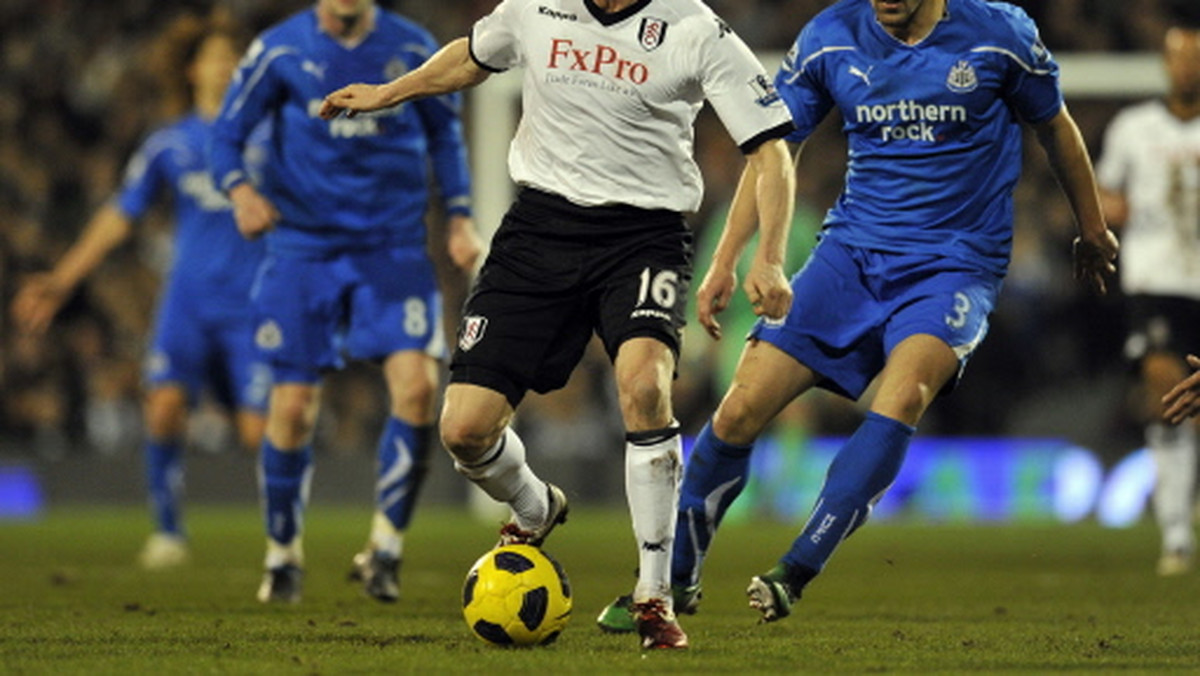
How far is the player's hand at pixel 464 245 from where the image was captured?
891 centimetres

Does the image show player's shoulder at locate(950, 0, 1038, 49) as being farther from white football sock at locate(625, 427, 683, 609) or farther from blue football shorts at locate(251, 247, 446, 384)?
blue football shorts at locate(251, 247, 446, 384)

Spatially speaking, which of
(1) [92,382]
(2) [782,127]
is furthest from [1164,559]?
(1) [92,382]

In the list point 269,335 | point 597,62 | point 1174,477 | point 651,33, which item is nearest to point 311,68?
point 269,335

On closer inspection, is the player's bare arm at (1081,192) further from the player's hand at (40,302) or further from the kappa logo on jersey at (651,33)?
the player's hand at (40,302)

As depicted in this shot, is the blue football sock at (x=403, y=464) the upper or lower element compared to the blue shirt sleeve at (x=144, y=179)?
lower

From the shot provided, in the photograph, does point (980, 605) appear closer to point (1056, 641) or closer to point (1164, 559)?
point (1056, 641)

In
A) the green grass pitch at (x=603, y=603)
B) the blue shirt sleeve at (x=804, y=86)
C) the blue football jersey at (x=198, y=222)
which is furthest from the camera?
the blue football jersey at (x=198, y=222)

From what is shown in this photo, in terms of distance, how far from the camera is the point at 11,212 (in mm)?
19156

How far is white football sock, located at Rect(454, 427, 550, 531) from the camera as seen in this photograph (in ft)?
23.1

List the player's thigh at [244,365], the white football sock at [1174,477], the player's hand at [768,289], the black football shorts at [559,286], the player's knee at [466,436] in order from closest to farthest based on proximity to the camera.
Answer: the player's hand at [768,289] → the black football shorts at [559,286] → the player's knee at [466,436] → the white football sock at [1174,477] → the player's thigh at [244,365]

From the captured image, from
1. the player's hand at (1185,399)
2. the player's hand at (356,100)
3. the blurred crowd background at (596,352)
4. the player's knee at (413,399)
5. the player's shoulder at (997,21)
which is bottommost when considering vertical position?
the blurred crowd background at (596,352)

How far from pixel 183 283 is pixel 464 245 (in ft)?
11.4

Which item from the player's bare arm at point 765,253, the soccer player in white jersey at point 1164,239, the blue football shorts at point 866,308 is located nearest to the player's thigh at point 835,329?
the blue football shorts at point 866,308

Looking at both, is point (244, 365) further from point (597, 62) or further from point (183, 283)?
point (597, 62)
